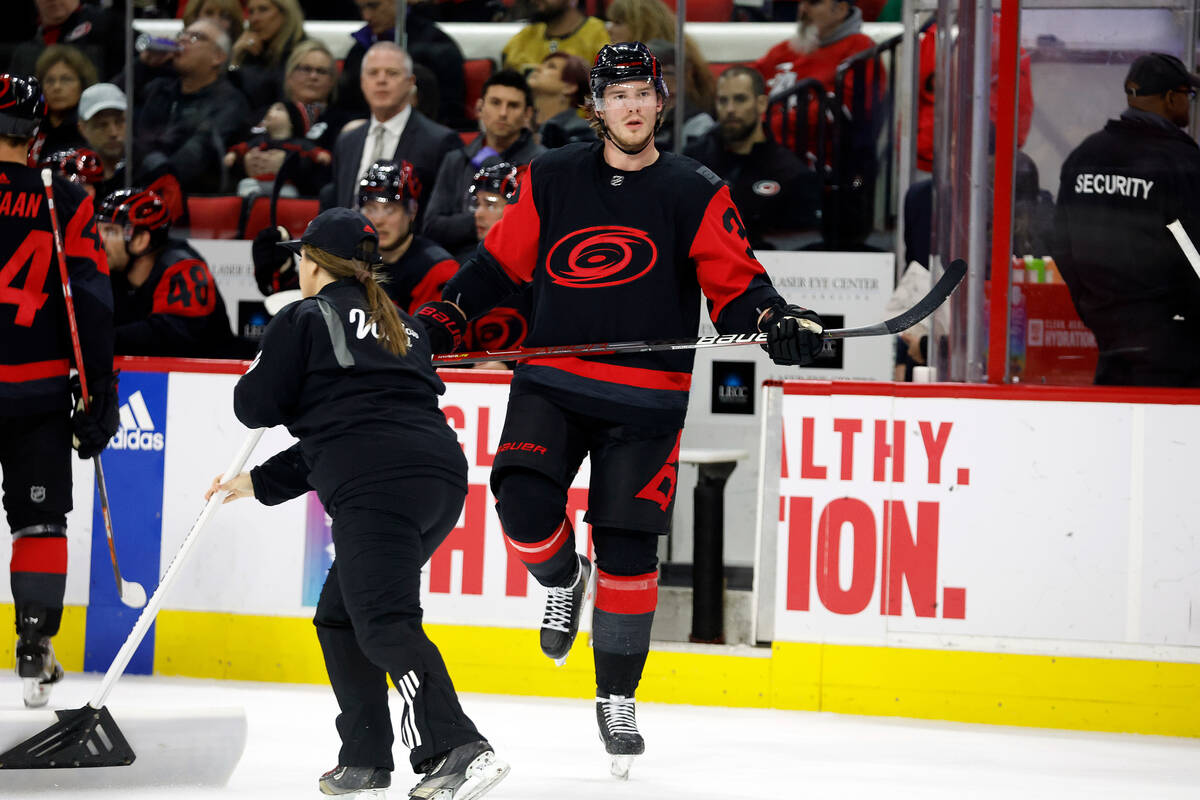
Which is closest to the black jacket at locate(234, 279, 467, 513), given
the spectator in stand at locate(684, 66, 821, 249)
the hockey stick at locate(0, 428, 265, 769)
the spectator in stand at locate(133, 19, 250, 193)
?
the hockey stick at locate(0, 428, 265, 769)

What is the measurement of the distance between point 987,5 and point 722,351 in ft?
5.59

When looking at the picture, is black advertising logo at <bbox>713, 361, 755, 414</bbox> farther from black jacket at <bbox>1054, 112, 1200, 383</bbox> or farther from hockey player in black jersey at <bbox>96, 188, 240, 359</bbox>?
hockey player in black jersey at <bbox>96, 188, 240, 359</bbox>

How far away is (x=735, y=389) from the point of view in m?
5.60

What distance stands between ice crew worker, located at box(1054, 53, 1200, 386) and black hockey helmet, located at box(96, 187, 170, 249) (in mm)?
2831

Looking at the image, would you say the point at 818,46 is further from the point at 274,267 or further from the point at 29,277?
the point at 29,277

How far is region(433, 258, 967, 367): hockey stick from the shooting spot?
3.06 meters

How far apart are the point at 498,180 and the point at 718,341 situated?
2025 millimetres

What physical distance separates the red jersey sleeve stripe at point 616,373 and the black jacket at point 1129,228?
1577 mm

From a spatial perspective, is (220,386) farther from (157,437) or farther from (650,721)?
(650,721)

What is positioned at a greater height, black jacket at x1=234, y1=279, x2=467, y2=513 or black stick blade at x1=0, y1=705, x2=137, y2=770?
black jacket at x1=234, y1=279, x2=467, y2=513

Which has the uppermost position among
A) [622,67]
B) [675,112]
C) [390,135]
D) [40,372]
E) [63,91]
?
[63,91]

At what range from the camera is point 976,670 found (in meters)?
3.93

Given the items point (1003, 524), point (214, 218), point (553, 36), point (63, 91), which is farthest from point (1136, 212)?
point (63, 91)

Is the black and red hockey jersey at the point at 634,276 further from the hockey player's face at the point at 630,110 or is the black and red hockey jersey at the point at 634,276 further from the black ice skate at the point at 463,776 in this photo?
the black ice skate at the point at 463,776
